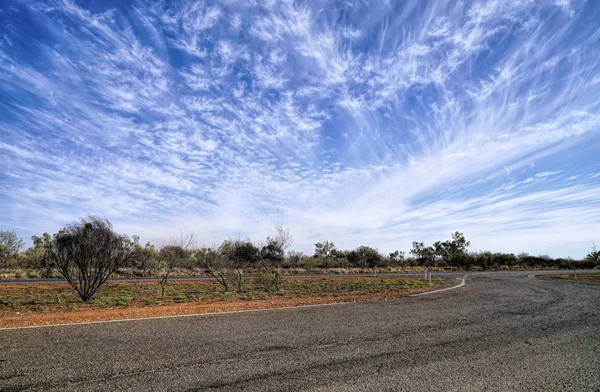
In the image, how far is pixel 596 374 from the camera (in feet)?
16.4

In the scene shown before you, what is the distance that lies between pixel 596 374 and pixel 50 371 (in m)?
8.05

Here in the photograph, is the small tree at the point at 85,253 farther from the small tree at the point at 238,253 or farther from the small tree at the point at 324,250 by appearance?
the small tree at the point at 324,250

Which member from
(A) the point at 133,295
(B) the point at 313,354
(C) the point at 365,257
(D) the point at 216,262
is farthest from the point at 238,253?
(C) the point at 365,257

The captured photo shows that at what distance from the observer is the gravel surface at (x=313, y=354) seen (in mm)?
4582

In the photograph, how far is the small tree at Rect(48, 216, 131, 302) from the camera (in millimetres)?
16062

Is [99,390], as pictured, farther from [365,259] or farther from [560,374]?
[365,259]

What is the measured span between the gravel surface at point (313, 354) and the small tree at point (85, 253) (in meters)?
8.59

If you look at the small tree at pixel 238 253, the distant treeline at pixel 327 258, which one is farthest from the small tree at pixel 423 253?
the small tree at pixel 238 253

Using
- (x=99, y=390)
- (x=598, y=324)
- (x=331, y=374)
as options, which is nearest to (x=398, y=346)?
(x=331, y=374)

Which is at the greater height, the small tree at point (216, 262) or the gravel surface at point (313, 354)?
the small tree at point (216, 262)

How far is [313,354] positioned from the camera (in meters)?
5.93

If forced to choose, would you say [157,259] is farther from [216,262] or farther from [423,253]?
[423,253]

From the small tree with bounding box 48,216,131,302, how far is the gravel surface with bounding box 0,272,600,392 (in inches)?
338

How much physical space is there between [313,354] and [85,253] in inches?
574
